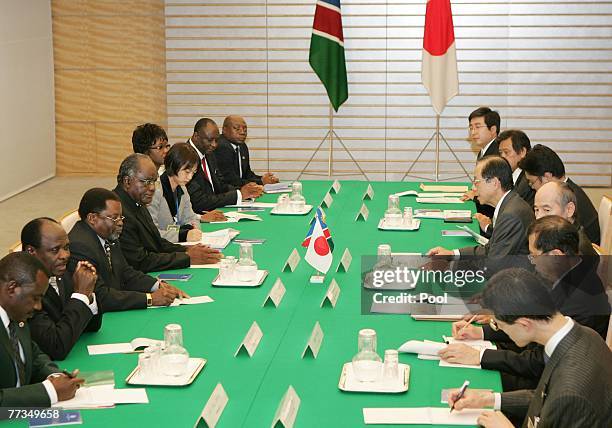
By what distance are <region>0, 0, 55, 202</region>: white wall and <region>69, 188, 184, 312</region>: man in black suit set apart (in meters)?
6.38

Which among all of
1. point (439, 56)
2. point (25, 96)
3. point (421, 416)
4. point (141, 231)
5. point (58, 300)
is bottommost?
point (421, 416)

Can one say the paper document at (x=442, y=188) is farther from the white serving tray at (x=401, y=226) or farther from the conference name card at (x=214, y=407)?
the conference name card at (x=214, y=407)

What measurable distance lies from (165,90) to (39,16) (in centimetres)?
180

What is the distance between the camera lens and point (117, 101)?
487 inches

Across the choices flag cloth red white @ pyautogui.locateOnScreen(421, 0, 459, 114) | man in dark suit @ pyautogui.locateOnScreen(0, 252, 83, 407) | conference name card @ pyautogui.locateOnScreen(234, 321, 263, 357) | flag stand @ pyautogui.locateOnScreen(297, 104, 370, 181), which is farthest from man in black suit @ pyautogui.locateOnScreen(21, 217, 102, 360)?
flag stand @ pyautogui.locateOnScreen(297, 104, 370, 181)

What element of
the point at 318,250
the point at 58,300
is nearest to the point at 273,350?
the point at 58,300

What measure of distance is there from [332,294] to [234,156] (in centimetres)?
429

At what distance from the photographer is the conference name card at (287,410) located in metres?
3.31

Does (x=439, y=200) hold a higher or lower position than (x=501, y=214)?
lower

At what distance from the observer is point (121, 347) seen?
429 centimetres

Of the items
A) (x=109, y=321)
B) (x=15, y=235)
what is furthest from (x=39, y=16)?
(x=109, y=321)

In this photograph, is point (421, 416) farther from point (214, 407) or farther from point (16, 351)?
point (16, 351)

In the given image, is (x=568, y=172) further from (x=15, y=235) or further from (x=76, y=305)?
(x=76, y=305)

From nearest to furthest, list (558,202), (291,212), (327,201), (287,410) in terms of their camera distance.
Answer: (287,410)
(558,202)
(291,212)
(327,201)
